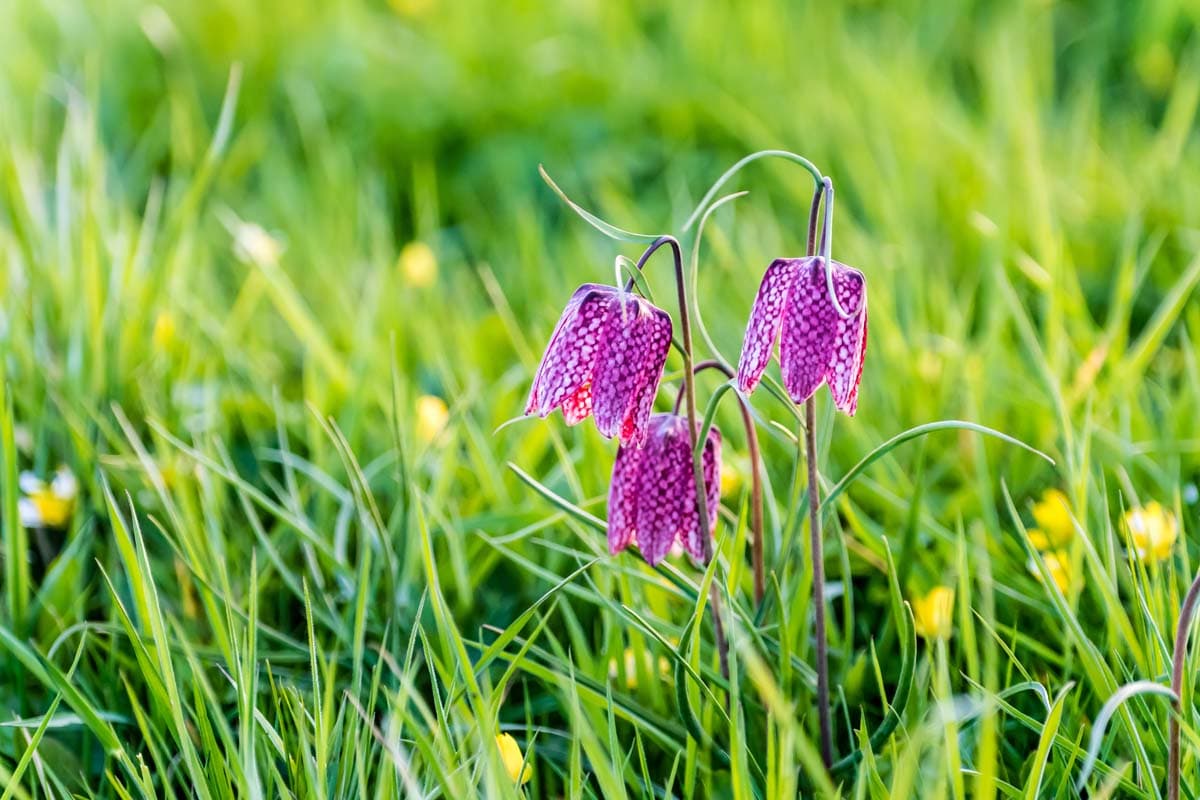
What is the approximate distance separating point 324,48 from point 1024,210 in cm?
165

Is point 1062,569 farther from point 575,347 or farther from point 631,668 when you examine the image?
point 575,347

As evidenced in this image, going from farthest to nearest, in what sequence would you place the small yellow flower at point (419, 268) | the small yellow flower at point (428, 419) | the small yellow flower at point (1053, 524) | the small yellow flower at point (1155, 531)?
the small yellow flower at point (419, 268)
the small yellow flower at point (428, 419)
the small yellow flower at point (1053, 524)
the small yellow flower at point (1155, 531)

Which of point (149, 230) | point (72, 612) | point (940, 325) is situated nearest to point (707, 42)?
point (940, 325)

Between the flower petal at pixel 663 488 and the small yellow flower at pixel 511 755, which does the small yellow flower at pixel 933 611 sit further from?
the small yellow flower at pixel 511 755

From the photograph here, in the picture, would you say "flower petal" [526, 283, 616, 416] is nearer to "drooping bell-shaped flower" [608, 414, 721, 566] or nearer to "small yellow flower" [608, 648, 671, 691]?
"drooping bell-shaped flower" [608, 414, 721, 566]

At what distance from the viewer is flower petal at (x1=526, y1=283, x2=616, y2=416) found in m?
1.00

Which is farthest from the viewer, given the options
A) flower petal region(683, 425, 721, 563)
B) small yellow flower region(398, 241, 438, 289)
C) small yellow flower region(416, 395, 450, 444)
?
small yellow flower region(398, 241, 438, 289)

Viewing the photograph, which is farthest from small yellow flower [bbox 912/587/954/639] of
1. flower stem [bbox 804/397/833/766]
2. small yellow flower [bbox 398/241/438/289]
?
small yellow flower [bbox 398/241/438/289]

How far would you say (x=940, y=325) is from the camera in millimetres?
1931

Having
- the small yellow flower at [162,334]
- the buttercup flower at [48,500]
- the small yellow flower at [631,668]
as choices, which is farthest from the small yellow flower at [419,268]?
the small yellow flower at [631,668]

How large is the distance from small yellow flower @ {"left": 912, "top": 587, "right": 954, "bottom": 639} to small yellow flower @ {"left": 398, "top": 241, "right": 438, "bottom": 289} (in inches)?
43.9

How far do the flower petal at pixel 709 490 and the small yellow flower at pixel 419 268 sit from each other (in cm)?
110

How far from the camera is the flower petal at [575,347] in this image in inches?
39.4

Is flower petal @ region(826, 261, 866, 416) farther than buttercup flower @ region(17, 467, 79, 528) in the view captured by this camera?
No
